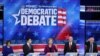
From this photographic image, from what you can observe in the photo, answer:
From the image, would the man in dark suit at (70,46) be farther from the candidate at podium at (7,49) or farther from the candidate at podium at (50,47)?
the candidate at podium at (7,49)

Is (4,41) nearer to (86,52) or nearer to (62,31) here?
(62,31)

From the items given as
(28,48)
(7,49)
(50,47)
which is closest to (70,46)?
(50,47)

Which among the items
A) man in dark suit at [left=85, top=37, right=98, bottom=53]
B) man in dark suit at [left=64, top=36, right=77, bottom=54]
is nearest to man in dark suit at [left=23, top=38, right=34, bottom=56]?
man in dark suit at [left=64, top=36, right=77, bottom=54]

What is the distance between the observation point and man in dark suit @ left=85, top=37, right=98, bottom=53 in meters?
4.59

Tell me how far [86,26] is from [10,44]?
115 cm

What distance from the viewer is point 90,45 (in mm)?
4605

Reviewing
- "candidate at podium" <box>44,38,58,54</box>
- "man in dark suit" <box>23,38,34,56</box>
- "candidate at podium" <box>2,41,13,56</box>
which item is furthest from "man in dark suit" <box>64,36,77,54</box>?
"candidate at podium" <box>2,41,13,56</box>

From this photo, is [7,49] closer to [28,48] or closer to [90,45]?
[28,48]

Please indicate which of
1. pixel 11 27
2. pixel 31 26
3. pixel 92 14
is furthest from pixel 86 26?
pixel 11 27

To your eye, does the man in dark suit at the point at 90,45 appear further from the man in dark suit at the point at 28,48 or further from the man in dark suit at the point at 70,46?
the man in dark suit at the point at 28,48

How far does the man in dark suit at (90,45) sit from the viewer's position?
459cm

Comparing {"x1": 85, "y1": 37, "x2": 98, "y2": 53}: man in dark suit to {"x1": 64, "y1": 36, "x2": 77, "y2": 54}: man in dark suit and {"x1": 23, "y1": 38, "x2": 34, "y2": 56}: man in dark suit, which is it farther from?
{"x1": 23, "y1": 38, "x2": 34, "y2": 56}: man in dark suit

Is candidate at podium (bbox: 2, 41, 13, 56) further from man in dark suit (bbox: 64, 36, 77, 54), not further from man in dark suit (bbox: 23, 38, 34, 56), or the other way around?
man in dark suit (bbox: 64, 36, 77, 54)

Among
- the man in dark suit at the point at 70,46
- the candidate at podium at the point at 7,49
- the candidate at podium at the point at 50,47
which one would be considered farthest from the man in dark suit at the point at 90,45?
the candidate at podium at the point at 7,49
